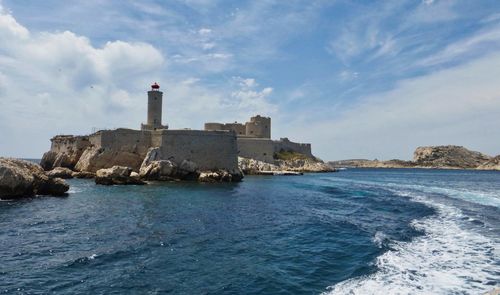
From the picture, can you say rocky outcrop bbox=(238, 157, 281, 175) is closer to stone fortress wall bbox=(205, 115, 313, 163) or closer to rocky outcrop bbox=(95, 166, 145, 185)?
stone fortress wall bbox=(205, 115, 313, 163)

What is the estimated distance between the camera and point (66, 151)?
47188mm

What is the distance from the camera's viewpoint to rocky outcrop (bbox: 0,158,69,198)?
22266 millimetres

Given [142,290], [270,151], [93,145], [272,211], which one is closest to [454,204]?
[272,211]

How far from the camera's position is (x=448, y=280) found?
960 centimetres

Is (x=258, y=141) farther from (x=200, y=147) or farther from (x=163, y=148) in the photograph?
(x=163, y=148)

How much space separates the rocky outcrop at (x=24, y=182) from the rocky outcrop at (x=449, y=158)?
144 m

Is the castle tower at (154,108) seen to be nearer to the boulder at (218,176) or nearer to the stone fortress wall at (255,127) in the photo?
the boulder at (218,176)

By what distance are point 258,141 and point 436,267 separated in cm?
5429

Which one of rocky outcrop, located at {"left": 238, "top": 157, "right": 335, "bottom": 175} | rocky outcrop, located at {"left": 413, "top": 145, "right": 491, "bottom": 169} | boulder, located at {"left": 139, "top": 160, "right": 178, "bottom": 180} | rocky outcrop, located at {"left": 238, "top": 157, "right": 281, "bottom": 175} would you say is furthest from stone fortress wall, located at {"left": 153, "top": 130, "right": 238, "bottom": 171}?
rocky outcrop, located at {"left": 413, "top": 145, "right": 491, "bottom": 169}

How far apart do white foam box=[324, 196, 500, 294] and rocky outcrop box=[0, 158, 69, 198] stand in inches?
793

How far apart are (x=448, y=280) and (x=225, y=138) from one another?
106 ft

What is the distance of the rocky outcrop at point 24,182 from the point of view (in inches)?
877

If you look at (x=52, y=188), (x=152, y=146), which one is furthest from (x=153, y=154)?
(x=52, y=188)

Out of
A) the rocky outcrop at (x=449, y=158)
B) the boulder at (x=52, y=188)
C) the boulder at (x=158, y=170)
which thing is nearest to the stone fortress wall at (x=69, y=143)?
the boulder at (x=158, y=170)
